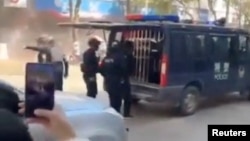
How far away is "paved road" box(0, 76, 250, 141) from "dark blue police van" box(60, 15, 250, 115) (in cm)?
33

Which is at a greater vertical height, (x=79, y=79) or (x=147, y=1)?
(x=147, y=1)

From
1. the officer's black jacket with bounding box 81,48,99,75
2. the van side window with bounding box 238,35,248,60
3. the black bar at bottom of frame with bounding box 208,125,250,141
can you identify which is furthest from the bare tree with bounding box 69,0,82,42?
→ the black bar at bottom of frame with bounding box 208,125,250,141

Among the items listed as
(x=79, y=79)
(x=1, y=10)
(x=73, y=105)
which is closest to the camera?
(x=73, y=105)

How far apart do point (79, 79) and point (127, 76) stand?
6.85 meters

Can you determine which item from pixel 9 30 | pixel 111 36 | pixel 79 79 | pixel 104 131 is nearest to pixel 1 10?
pixel 9 30

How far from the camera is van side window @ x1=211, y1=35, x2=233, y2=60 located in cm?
1028

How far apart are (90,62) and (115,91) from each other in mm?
751

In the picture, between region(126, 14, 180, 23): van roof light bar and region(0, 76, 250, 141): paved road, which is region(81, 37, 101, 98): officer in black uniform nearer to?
region(0, 76, 250, 141): paved road

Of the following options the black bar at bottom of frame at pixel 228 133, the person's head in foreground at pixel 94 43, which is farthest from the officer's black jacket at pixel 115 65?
the black bar at bottom of frame at pixel 228 133

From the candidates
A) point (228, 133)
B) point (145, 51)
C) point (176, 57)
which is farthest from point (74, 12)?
point (228, 133)

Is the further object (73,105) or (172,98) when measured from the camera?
(172,98)

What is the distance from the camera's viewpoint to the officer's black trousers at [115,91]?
9.06 meters

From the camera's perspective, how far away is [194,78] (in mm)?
9836

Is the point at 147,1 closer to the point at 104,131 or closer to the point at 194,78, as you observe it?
the point at 194,78
